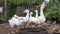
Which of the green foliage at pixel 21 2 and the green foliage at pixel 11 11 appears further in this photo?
the green foliage at pixel 21 2

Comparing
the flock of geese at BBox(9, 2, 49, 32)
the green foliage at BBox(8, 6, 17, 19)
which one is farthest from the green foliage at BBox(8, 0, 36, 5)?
the flock of geese at BBox(9, 2, 49, 32)

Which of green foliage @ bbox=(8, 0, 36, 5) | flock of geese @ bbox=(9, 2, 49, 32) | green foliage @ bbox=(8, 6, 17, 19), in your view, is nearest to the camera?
flock of geese @ bbox=(9, 2, 49, 32)

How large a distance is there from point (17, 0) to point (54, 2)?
173 cm

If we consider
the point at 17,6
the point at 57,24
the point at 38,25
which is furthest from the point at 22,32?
the point at 17,6

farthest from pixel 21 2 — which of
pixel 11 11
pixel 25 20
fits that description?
pixel 25 20

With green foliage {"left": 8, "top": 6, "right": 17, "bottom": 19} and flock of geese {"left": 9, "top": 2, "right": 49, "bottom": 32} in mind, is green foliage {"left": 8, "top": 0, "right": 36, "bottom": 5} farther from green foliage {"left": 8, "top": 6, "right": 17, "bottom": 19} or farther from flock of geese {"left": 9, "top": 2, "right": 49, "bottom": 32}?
flock of geese {"left": 9, "top": 2, "right": 49, "bottom": 32}

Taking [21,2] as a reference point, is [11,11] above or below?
below

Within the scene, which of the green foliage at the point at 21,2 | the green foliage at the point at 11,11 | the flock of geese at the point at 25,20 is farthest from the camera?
the green foliage at the point at 21,2

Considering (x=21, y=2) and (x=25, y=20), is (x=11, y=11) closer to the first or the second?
(x=21, y=2)

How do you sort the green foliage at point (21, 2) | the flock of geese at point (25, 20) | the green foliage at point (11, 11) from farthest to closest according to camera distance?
the green foliage at point (21, 2), the green foliage at point (11, 11), the flock of geese at point (25, 20)

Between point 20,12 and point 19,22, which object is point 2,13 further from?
point 19,22

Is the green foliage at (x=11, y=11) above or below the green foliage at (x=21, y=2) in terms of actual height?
below

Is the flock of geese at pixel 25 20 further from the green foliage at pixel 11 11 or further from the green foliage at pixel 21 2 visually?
the green foliage at pixel 21 2

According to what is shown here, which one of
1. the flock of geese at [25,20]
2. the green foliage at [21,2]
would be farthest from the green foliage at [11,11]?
the flock of geese at [25,20]
